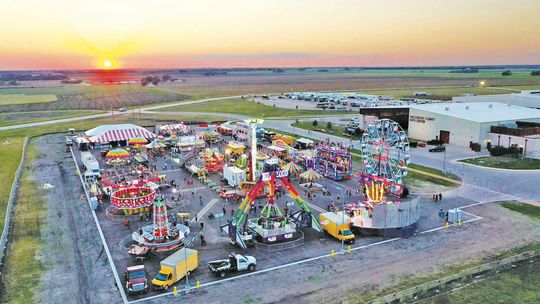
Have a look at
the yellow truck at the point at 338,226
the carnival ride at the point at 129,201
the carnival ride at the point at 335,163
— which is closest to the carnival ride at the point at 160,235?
the carnival ride at the point at 129,201

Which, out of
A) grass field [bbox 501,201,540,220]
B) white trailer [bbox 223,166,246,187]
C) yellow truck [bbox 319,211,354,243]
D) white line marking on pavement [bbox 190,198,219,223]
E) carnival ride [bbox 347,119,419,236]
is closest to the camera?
yellow truck [bbox 319,211,354,243]

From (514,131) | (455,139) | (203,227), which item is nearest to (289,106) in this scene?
(455,139)

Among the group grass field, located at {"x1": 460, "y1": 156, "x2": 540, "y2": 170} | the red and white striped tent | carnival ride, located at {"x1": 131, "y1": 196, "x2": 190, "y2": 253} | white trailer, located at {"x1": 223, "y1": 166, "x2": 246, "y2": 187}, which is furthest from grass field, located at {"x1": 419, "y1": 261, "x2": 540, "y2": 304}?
the red and white striped tent

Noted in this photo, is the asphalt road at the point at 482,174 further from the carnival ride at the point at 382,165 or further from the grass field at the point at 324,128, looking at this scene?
the carnival ride at the point at 382,165

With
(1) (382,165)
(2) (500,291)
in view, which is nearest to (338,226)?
(2) (500,291)

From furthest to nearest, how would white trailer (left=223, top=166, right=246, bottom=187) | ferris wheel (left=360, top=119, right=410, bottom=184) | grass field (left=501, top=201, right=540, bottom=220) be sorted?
white trailer (left=223, top=166, right=246, bottom=187) < ferris wheel (left=360, top=119, right=410, bottom=184) < grass field (left=501, top=201, right=540, bottom=220)

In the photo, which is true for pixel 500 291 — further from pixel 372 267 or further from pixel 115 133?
pixel 115 133

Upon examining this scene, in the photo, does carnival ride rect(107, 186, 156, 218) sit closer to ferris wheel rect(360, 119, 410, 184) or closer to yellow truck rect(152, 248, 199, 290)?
yellow truck rect(152, 248, 199, 290)
